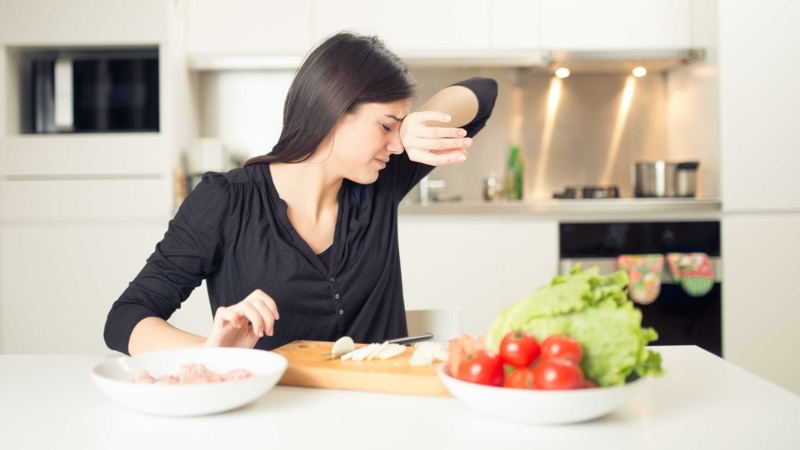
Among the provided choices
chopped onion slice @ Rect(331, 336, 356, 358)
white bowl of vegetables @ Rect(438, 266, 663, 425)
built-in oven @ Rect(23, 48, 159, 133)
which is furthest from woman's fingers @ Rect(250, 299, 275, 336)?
built-in oven @ Rect(23, 48, 159, 133)

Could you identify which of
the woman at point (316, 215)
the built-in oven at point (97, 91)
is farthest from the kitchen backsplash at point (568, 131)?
the woman at point (316, 215)

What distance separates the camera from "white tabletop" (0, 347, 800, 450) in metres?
0.76

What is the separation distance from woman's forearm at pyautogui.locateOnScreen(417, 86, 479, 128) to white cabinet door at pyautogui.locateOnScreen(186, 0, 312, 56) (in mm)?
1552

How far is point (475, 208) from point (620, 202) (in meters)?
0.61

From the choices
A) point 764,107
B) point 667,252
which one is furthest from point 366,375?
point 764,107

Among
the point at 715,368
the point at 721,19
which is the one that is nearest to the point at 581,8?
the point at 721,19

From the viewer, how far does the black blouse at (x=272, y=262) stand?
1.34 meters

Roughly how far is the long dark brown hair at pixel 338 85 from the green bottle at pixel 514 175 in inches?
79.3

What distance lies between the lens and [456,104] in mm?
1706

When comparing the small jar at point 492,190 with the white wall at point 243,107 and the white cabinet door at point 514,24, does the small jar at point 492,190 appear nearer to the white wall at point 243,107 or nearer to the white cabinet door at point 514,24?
the white cabinet door at point 514,24

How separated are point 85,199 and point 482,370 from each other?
2.57 m

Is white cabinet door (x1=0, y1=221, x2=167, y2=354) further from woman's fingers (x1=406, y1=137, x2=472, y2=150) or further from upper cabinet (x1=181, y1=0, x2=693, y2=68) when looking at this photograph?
woman's fingers (x1=406, y1=137, x2=472, y2=150)

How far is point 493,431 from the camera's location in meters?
0.79

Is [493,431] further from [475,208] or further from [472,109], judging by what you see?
[475,208]
